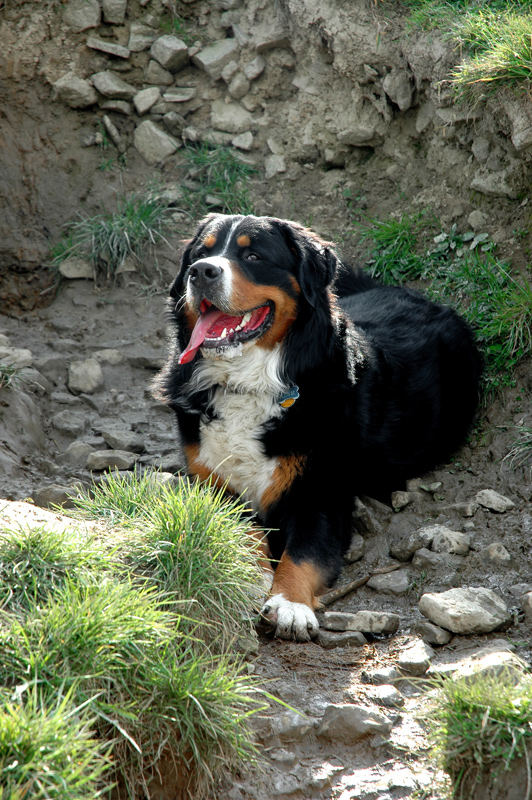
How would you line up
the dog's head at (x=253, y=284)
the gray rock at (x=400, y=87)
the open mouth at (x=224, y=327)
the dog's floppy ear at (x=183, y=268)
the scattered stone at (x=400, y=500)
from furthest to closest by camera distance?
the gray rock at (x=400, y=87), the scattered stone at (x=400, y=500), the dog's floppy ear at (x=183, y=268), the open mouth at (x=224, y=327), the dog's head at (x=253, y=284)

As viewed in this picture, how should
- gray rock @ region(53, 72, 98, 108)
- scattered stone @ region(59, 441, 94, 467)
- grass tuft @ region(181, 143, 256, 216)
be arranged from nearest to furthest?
scattered stone @ region(59, 441, 94, 467)
grass tuft @ region(181, 143, 256, 216)
gray rock @ region(53, 72, 98, 108)

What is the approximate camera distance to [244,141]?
6.42m

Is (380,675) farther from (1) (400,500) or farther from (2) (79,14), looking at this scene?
(2) (79,14)

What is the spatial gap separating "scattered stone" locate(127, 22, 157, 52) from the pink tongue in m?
3.58

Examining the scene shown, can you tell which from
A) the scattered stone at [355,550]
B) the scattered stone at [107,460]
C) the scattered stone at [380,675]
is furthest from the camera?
the scattered stone at [107,460]

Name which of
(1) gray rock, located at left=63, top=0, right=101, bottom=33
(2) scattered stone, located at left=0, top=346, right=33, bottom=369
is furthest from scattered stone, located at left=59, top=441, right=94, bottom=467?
(1) gray rock, located at left=63, top=0, right=101, bottom=33

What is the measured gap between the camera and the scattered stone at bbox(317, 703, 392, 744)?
8.38 ft

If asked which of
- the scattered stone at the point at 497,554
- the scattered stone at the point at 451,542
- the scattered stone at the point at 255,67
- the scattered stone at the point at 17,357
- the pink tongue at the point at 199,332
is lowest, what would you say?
the scattered stone at the point at 17,357

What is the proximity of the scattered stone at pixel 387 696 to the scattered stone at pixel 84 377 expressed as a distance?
3.11m

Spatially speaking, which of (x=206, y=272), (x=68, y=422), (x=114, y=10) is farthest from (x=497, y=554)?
(x=114, y=10)

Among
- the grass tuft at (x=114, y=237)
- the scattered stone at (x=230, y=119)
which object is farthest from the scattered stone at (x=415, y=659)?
the scattered stone at (x=230, y=119)

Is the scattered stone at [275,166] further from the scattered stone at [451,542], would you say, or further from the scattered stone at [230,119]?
the scattered stone at [451,542]

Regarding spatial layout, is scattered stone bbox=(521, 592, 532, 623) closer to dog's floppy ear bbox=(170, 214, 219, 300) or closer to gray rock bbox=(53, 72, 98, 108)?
dog's floppy ear bbox=(170, 214, 219, 300)

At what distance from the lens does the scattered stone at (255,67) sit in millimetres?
6375
